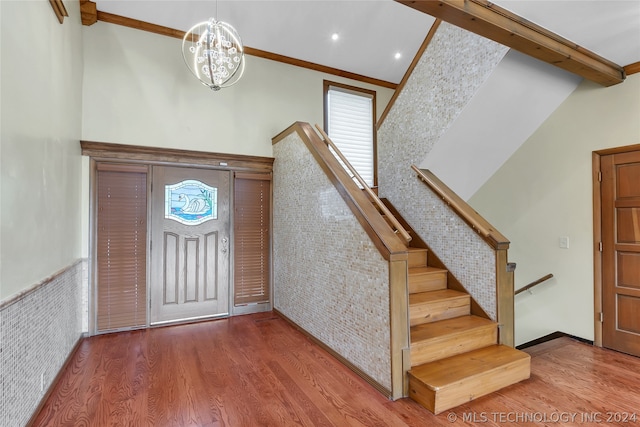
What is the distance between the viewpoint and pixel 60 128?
2680mm

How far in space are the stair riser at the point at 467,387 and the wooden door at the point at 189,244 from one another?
2818 mm

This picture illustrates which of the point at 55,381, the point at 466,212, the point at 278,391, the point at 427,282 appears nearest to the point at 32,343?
the point at 55,381

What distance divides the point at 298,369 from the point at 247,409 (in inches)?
25.2

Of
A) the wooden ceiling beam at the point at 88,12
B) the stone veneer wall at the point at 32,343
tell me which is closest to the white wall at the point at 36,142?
the stone veneer wall at the point at 32,343

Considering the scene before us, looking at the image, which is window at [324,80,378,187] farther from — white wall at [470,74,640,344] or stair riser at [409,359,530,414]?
stair riser at [409,359,530,414]

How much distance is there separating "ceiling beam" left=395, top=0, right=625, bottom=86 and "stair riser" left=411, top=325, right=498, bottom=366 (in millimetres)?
2361

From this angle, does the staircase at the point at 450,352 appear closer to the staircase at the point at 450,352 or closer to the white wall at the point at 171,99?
the staircase at the point at 450,352

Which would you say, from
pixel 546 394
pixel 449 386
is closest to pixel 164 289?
pixel 449 386

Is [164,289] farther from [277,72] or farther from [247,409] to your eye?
[277,72]

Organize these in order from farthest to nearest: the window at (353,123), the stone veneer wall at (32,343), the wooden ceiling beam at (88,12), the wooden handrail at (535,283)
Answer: the window at (353,123), the wooden handrail at (535,283), the wooden ceiling beam at (88,12), the stone veneer wall at (32,343)

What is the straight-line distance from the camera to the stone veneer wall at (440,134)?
2.97 metres

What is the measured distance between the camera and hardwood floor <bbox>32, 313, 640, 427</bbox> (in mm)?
2070

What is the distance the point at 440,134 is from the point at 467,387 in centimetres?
238

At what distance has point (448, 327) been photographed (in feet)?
9.01
